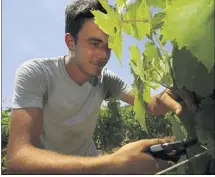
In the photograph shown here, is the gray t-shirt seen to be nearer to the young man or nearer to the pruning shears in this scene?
the young man

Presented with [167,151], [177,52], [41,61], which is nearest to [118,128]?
[41,61]

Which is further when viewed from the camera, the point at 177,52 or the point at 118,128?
the point at 118,128

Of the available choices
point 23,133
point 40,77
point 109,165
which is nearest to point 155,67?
point 109,165

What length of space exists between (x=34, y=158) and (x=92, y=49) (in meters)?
0.77

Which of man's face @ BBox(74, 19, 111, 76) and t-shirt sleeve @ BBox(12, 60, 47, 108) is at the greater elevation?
man's face @ BBox(74, 19, 111, 76)

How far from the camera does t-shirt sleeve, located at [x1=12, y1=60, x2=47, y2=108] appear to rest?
1.39 meters

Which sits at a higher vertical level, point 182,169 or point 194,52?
point 194,52

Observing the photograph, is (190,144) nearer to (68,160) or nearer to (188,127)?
(188,127)

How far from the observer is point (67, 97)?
1798 mm

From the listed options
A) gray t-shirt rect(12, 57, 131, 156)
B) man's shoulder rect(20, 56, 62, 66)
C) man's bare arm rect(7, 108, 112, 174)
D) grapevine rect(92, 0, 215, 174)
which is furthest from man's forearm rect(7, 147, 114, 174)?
man's shoulder rect(20, 56, 62, 66)

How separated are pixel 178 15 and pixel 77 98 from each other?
4.87 feet

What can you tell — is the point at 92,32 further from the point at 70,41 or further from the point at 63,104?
the point at 63,104

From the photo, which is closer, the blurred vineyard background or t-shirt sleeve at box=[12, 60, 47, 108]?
t-shirt sleeve at box=[12, 60, 47, 108]

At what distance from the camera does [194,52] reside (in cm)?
38
